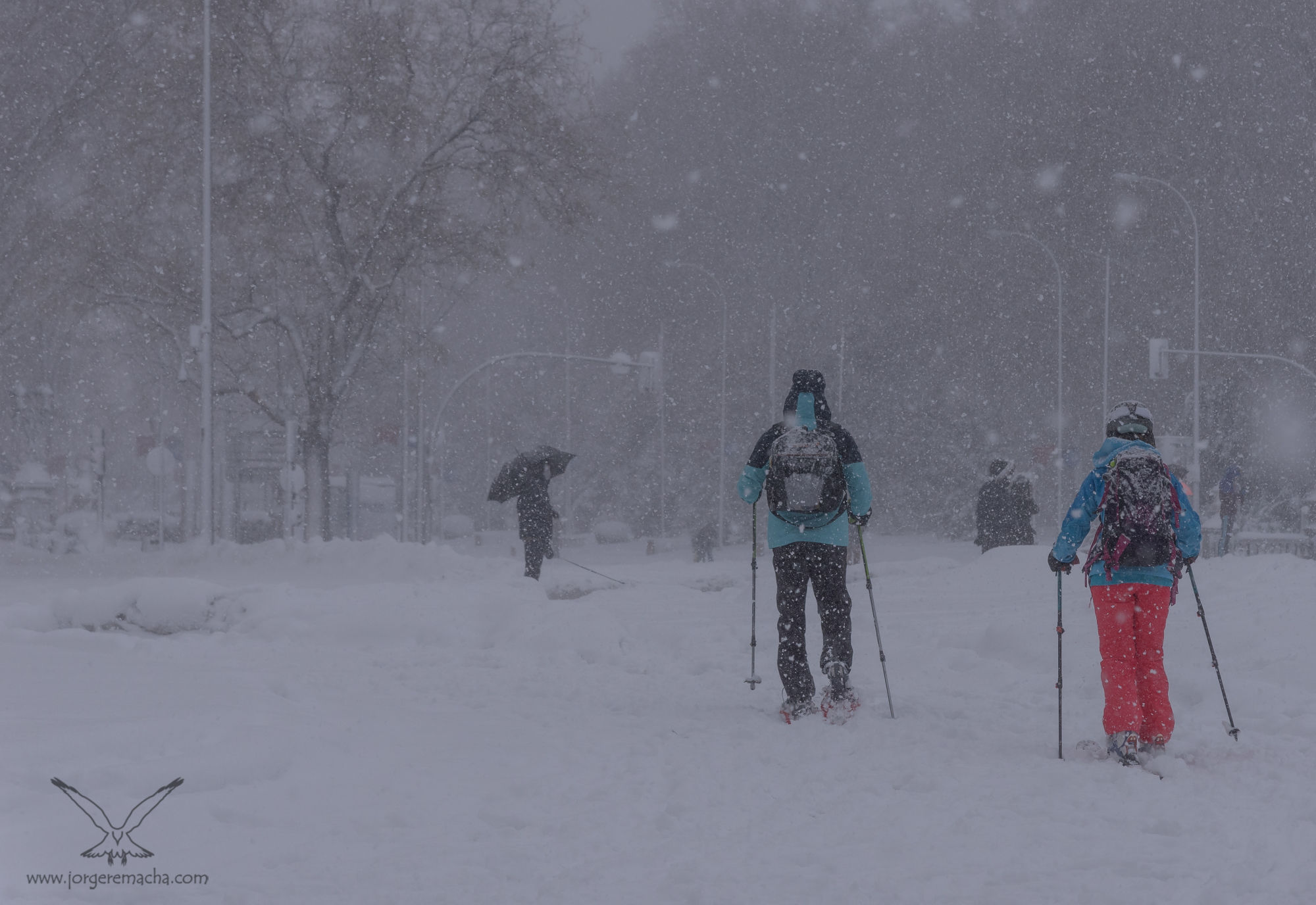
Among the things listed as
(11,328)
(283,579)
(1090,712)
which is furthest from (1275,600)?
A: (11,328)

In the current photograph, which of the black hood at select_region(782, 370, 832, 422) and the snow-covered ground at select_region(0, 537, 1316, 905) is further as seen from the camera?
the black hood at select_region(782, 370, 832, 422)

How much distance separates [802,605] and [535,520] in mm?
9743

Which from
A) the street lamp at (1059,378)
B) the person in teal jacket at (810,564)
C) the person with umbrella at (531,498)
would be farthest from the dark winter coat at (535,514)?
the street lamp at (1059,378)

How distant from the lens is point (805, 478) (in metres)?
6.95

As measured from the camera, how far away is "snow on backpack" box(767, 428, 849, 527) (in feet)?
22.7

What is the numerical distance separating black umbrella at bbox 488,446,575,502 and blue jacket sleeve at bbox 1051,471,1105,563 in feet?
34.7

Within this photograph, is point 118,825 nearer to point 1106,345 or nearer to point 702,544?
point 702,544

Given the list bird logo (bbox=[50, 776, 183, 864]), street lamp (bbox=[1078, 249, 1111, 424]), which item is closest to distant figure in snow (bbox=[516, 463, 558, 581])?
bird logo (bbox=[50, 776, 183, 864])

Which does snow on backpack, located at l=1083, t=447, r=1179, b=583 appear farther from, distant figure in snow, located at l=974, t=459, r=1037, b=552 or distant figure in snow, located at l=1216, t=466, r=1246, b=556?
distant figure in snow, located at l=1216, t=466, r=1246, b=556

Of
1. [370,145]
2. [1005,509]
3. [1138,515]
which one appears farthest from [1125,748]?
[370,145]

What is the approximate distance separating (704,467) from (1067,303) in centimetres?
1677

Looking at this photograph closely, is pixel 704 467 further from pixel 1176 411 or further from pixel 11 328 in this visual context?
pixel 11 328

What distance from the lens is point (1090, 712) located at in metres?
7.29

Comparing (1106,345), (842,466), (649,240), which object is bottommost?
(842,466)
